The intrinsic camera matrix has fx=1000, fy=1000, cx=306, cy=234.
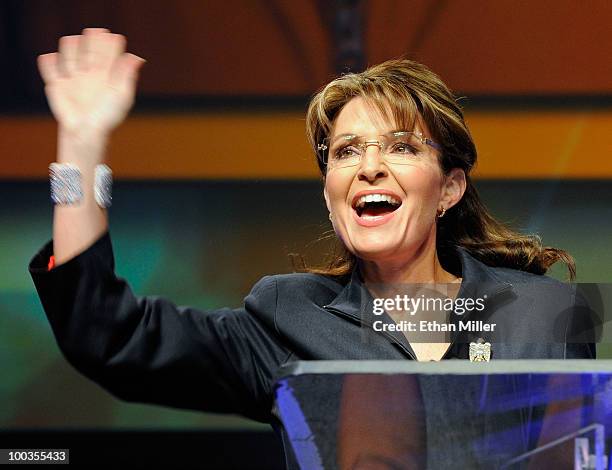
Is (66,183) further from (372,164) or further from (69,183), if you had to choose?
(372,164)

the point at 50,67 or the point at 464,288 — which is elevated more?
the point at 50,67

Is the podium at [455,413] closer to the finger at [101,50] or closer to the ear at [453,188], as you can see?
the finger at [101,50]

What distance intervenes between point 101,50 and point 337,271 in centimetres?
55

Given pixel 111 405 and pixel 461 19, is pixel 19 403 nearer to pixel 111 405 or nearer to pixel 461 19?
pixel 111 405

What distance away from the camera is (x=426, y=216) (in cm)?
165

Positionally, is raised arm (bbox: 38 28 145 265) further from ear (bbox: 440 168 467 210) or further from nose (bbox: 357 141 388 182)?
ear (bbox: 440 168 467 210)

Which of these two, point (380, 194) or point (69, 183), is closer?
point (69, 183)

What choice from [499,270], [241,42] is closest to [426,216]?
[499,270]

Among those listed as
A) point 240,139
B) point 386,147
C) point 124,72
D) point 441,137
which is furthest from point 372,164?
point 240,139

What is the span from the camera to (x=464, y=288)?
5.03ft

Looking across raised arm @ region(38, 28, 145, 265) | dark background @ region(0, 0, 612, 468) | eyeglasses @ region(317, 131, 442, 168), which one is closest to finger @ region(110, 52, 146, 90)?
raised arm @ region(38, 28, 145, 265)

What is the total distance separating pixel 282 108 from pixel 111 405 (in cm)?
76

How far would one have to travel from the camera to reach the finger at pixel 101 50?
1.36 meters

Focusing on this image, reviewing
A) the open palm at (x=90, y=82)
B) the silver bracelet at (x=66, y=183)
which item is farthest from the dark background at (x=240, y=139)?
the silver bracelet at (x=66, y=183)
